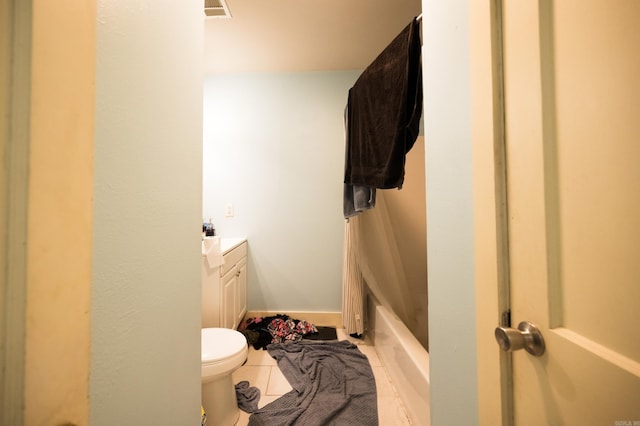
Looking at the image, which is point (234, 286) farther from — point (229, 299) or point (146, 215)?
point (146, 215)

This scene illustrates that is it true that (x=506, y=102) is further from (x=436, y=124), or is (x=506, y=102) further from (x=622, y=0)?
(x=436, y=124)

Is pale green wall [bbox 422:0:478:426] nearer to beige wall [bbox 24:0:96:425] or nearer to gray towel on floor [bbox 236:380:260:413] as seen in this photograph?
beige wall [bbox 24:0:96:425]

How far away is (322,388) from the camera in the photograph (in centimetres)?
148

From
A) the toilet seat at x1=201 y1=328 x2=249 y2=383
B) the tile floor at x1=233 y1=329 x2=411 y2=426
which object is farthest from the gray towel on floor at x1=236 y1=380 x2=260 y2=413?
the toilet seat at x1=201 y1=328 x2=249 y2=383

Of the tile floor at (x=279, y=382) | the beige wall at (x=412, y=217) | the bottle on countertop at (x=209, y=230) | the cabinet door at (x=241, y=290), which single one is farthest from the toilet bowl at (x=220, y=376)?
the beige wall at (x=412, y=217)

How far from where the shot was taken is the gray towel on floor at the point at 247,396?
1.35m

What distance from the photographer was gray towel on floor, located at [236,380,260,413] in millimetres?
1354

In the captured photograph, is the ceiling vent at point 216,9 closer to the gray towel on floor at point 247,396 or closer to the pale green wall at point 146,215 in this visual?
the pale green wall at point 146,215

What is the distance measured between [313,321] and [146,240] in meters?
2.03

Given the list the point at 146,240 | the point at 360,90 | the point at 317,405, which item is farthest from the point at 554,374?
the point at 360,90

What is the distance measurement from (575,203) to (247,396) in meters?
1.67

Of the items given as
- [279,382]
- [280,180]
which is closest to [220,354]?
[279,382]

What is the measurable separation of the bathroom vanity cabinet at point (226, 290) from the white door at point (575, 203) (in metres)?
1.58

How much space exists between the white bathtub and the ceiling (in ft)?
6.66
